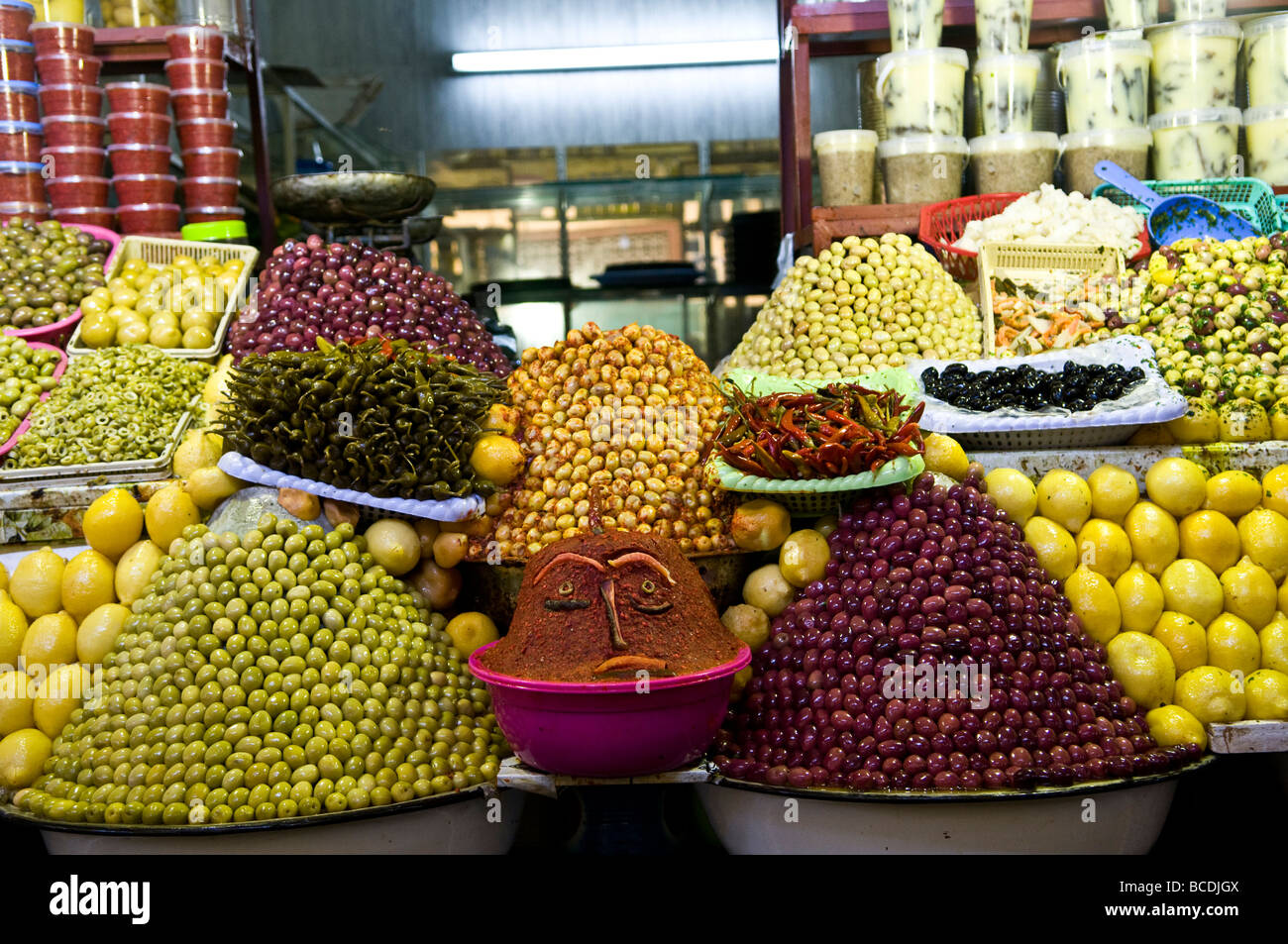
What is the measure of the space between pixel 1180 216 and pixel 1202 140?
423 mm

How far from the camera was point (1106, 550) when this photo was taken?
2.53m

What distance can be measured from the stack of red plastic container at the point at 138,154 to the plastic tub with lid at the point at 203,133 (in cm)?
10

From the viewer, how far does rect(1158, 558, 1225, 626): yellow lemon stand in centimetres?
248

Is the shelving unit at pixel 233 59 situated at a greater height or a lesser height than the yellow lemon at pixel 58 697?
greater

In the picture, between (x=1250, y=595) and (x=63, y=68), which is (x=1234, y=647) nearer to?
(x=1250, y=595)

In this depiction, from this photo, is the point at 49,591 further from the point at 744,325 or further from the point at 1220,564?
the point at 744,325

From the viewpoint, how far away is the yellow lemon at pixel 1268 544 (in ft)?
8.34

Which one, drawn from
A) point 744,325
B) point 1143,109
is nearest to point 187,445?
point 1143,109

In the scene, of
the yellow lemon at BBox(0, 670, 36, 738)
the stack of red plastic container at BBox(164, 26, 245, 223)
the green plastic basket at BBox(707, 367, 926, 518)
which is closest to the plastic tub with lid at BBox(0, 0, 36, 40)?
the stack of red plastic container at BBox(164, 26, 245, 223)

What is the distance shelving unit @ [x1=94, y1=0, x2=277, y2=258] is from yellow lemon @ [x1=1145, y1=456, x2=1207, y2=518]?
4039 millimetres

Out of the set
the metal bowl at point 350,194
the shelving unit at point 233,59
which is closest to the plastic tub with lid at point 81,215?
the shelving unit at point 233,59

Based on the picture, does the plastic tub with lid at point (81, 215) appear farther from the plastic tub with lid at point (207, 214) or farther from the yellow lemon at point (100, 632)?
the yellow lemon at point (100, 632)

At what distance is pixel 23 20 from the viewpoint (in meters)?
4.48

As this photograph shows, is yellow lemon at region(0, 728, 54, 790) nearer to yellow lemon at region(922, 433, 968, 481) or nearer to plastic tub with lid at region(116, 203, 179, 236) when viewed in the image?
yellow lemon at region(922, 433, 968, 481)
